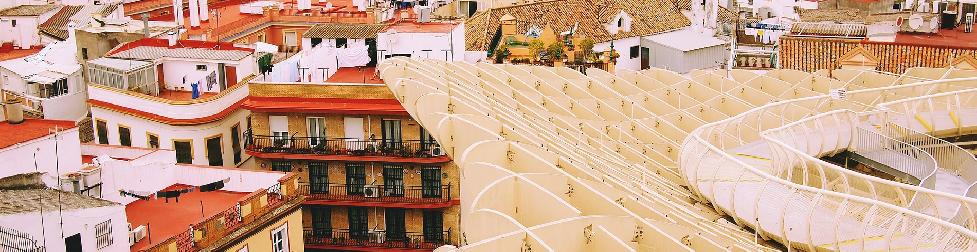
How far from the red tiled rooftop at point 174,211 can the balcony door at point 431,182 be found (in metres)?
9.23

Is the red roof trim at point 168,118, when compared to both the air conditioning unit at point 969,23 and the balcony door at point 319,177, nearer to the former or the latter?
the balcony door at point 319,177

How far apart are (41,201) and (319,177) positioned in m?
15.3

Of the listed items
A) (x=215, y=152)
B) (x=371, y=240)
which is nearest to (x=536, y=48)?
(x=371, y=240)

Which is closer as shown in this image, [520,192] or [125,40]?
[520,192]

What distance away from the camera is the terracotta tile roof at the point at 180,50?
4269 cm

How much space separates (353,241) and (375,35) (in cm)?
1114

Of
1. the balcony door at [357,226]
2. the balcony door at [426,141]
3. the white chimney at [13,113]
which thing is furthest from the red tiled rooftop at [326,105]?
the white chimney at [13,113]

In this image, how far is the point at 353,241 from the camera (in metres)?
39.6

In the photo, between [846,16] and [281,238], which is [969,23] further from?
[281,238]

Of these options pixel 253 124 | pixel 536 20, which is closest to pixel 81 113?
pixel 253 124

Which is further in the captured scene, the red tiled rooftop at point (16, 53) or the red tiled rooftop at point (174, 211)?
the red tiled rooftop at point (16, 53)

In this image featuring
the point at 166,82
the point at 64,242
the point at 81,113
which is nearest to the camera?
the point at 64,242

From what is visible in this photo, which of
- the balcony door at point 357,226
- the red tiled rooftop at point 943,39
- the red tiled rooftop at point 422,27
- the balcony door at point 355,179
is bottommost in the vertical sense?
the balcony door at point 357,226

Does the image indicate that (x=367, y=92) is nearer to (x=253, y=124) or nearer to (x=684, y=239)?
(x=253, y=124)
